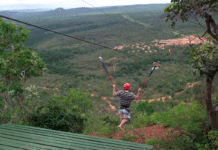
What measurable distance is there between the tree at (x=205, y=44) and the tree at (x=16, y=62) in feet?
23.7

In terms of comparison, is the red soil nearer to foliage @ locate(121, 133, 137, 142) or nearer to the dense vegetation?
foliage @ locate(121, 133, 137, 142)

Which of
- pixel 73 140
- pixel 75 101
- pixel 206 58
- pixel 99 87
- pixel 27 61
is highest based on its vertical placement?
pixel 206 58


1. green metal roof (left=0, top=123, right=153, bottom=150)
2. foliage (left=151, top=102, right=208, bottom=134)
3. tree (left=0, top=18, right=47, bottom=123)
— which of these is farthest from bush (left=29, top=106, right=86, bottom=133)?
foliage (left=151, top=102, right=208, bottom=134)

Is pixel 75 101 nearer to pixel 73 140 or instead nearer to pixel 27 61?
pixel 27 61

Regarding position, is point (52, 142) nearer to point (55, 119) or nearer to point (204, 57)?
point (204, 57)

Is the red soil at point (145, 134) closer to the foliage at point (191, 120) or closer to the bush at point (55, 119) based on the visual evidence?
the foliage at point (191, 120)

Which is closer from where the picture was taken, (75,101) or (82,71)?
(75,101)

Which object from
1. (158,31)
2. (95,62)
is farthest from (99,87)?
(158,31)

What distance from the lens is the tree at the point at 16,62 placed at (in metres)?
10.1

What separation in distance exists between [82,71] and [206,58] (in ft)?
106

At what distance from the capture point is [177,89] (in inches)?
974

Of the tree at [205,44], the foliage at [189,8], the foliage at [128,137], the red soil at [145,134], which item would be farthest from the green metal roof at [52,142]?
the foliage at [189,8]

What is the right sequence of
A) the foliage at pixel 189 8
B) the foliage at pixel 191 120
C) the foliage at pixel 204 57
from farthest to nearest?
the foliage at pixel 191 120, the foliage at pixel 189 8, the foliage at pixel 204 57

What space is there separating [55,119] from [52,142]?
521cm
